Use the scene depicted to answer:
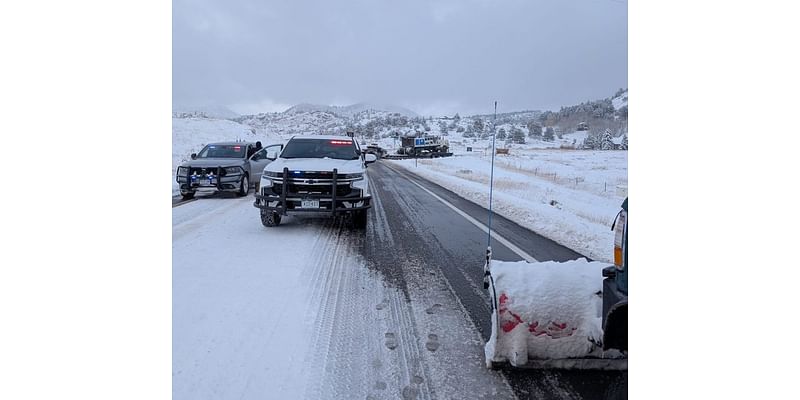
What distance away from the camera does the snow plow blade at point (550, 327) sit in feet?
9.67

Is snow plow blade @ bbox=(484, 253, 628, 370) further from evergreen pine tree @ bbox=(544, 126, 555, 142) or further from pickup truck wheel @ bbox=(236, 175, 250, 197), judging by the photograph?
evergreen pine tree @ bbox=(544, 126, 555, 142)

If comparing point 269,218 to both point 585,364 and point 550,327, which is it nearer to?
point 550,327

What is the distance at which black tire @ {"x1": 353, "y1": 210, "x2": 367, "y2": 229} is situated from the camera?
26.6ft

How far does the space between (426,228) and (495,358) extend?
511 cm

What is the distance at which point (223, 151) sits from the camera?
14555 millimetres

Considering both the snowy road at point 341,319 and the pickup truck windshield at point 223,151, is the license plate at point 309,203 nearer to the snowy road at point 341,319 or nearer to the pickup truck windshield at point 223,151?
the snowy road at point 341,319

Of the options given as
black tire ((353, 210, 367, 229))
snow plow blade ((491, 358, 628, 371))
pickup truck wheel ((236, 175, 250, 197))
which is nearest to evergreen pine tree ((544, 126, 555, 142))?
pickup truck wheel ((236, 175, 250, 197))

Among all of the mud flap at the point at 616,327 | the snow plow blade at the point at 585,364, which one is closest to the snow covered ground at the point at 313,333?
the snow plow blade at the point at 585,364

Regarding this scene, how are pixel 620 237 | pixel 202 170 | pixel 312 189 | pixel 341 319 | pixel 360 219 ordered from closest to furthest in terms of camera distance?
pixel 620 237 → pixel 341 319 → pixel 312 189 → pixel 360 219 → pixel 202 170

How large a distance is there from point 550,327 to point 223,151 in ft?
44.7

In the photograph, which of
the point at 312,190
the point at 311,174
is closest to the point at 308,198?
the point at 312,190

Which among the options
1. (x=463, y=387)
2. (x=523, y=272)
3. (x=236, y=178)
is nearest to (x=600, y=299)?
(x=523, y=272)

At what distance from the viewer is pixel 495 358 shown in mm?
3016

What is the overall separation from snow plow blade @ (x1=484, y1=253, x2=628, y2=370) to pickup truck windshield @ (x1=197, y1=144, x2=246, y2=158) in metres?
13.0
